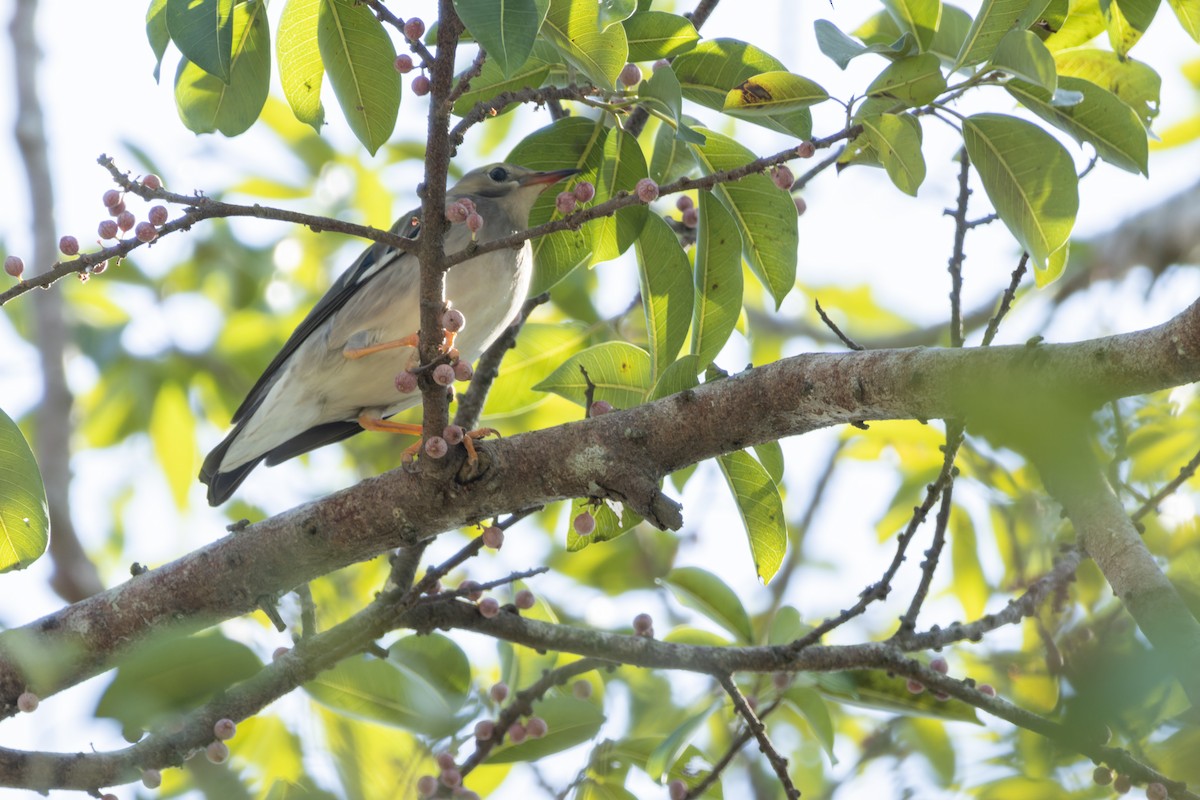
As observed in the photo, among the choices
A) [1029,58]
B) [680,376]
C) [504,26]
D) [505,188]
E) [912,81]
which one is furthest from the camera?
[505,188]

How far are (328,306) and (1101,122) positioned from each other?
3.52 meters

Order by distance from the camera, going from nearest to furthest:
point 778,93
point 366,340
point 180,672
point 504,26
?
point 180,672 < point 504,26 < point 778,93 < point 366,340

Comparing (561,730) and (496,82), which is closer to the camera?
(496,82)

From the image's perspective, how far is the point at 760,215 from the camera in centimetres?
321

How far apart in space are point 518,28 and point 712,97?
81 cm

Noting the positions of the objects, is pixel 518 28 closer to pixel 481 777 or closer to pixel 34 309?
pixel 481 777

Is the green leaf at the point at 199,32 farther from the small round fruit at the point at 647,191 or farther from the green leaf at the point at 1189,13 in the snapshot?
the green leaf at the point at 1189,13

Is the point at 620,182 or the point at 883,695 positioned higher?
the point at 620,182

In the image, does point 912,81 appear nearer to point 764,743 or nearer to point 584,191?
point 584,191

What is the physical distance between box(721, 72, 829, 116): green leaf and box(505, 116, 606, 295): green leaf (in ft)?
2.22

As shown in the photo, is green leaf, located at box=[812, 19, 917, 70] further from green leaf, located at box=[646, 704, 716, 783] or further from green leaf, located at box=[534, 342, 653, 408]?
green leaf, located at box=[646, 704, 716, 783]

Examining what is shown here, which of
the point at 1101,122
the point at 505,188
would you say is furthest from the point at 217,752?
the point at 505,188

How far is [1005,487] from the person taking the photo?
14.2 feet

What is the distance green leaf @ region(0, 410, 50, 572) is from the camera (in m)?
2.94
